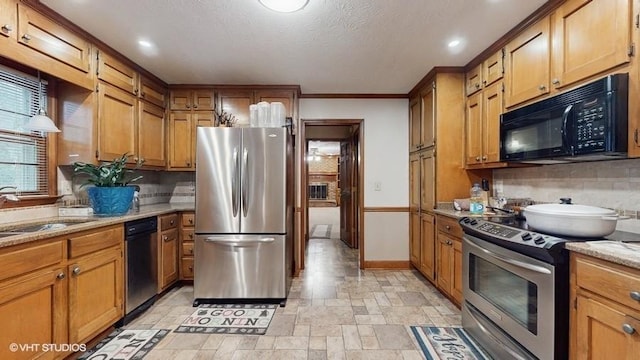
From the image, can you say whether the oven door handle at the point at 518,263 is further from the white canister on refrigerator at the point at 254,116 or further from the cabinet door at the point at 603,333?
the white canister on refrigerator at the point at 254,116

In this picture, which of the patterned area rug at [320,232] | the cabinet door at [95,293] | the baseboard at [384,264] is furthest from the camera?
the patterned area rug at [320,232]

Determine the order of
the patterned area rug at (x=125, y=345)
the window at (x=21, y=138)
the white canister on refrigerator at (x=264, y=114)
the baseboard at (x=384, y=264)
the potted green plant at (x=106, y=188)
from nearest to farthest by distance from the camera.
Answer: the patterned area rug at (x=125, y=345)
the window at (x=21, y=138)
the potted green plant at (x=106, y=188)
the white canister on refrigerator at (x=264, y=114)
the baseboard at (x=384, y=264)

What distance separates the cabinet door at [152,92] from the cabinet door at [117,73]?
110 millimetres

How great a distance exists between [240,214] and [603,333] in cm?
251

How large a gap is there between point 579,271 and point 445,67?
2347 millimetres

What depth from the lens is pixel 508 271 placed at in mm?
1766

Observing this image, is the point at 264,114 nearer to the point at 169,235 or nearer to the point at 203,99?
the point at 203,99

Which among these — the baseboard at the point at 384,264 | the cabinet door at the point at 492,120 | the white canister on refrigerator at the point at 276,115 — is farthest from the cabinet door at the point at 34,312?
the cabinet door at the point at 492,120

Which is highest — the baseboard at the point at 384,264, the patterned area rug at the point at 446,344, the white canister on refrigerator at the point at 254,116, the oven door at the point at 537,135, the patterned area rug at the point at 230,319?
the white canister on refrigerator at the point at 254,116

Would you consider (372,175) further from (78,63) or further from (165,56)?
(78,63)

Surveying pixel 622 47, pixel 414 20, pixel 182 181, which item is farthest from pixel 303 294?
pixel 622 47

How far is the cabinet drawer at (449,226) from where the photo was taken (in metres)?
2.55

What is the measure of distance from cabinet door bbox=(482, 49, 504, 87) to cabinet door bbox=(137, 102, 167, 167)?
3.52 metres

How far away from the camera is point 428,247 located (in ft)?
10.7
